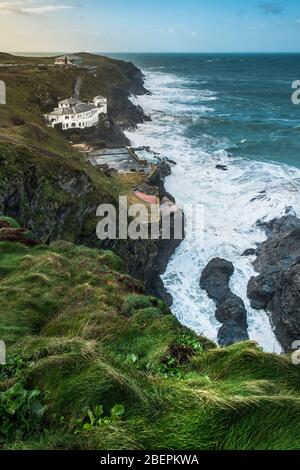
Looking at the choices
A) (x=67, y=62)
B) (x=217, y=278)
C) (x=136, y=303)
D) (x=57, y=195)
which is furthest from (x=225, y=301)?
(x=67, y=62)

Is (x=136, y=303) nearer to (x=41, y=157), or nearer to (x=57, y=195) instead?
(x=57, y=195)

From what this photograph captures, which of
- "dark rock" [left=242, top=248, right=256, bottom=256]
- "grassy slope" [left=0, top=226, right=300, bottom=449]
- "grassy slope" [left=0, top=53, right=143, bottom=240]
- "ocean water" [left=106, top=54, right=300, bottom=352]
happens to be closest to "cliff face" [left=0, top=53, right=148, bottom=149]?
"grassy slope" [left=0, top=53, right=143, bottom=240]

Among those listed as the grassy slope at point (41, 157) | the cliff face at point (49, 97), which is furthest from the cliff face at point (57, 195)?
the cliff face at point (49, 97)

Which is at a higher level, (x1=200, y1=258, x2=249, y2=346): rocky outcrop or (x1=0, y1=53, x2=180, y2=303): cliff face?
(x1=0, y1=53, x2=180, y2=303): cliff face

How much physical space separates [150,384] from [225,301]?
2924 centimetres

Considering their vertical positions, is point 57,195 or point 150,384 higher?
point 150,384

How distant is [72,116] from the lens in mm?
68875

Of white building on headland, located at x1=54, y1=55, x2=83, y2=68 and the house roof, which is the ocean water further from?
white building on headland, located at x1=54, y1=55, x2=83, y2=68

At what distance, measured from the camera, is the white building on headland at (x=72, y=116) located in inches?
2682

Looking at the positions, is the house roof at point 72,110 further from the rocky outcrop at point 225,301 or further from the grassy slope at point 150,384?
the grassy slope at point 150,384

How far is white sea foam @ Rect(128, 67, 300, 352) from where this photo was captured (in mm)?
34750

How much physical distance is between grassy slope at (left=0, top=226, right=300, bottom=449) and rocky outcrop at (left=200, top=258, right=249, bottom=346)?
69.7 feet

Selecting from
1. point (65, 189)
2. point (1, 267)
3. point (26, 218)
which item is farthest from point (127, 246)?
point (1, 267)
